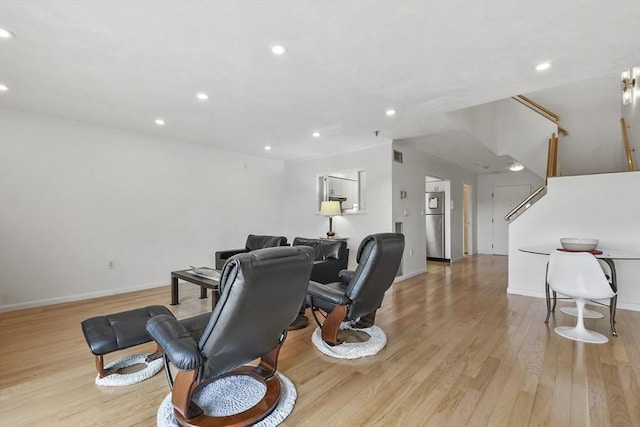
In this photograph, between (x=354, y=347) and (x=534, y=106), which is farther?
(x=534, y=106)

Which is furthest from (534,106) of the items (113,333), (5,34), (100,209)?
(100,209)

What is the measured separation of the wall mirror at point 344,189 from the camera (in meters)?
5.95

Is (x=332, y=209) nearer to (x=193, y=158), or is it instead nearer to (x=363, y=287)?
(x=193, y=158)

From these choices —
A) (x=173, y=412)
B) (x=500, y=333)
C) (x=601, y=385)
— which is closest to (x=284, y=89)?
(x=173, y=412)

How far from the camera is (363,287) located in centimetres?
255

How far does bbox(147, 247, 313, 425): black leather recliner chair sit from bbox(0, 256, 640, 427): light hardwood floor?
0.32 meters

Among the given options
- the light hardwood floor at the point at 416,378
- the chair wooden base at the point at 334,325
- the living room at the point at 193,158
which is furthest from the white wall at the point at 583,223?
the chair wooden base at the point at 334,325

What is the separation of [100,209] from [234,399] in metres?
3.83

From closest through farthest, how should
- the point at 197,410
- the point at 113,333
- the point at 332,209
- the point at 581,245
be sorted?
1. the point at 197,410
2. the point at 113,333
3. the point at 581,245
4. the point at 332,209

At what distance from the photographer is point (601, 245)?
3922mm

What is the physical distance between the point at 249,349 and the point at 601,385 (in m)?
2.37

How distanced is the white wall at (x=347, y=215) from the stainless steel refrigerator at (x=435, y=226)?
9.15ft

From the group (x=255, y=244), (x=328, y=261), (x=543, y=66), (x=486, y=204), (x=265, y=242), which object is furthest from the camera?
(x=486, y=204)

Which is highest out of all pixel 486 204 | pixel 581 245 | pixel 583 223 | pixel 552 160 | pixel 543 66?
pixel 543 66
